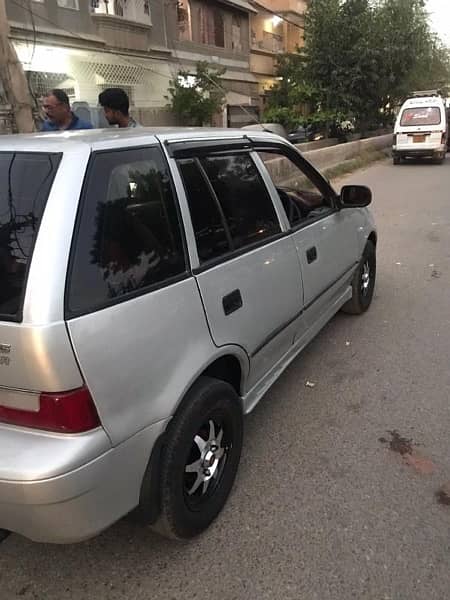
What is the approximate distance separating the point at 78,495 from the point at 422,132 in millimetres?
17760

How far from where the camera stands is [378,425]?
310 cm

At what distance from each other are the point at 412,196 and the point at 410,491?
1012cm

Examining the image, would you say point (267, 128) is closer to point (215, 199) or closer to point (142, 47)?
point (215, 199)

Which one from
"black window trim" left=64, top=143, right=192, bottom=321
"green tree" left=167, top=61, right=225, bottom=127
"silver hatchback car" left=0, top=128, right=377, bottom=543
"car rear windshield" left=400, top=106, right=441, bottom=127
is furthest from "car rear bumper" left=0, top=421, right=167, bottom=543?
"green tree" left=167, top=61, right=225, bottom=127

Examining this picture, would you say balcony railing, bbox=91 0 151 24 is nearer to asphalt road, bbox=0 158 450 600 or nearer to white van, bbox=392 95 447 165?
white van, bbox=392 95 447 165

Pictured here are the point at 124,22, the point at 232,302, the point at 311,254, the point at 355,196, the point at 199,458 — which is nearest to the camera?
the point at 199,458

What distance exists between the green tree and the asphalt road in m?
17.9

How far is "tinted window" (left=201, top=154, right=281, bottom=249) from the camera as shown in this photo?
2535mm

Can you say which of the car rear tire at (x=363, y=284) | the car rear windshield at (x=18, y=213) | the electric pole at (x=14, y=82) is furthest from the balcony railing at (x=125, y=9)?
the car rear windshield at (x=18, y=213)

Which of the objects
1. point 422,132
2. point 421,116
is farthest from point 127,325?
point 421,116

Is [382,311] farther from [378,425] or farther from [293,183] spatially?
[378,425]

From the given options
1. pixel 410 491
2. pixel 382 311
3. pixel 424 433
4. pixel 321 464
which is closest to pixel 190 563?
pixel 321 464

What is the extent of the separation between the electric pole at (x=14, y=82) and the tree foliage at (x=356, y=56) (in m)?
16.2

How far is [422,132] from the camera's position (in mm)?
16859
